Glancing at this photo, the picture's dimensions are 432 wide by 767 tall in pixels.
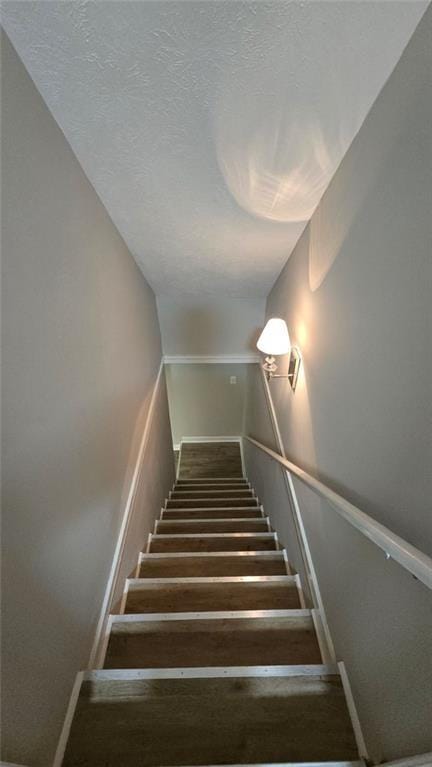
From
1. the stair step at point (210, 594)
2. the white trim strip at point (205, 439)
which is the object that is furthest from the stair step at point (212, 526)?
the white trim strip at point (205, 439)

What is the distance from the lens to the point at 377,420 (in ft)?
3.02

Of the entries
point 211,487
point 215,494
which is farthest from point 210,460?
point 215,494

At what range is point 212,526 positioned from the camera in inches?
107

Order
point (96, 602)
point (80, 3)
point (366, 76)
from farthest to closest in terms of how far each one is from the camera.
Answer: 1. point (96, 602)
2. point (366, 76)
3. point (80, 3)

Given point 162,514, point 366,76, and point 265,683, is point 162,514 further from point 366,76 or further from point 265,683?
point 366,76

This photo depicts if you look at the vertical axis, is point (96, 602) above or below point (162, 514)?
above

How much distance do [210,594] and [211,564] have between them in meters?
0.30

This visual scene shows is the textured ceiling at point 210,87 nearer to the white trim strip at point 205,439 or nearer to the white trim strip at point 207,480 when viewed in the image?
the white trim strip at point 207,480

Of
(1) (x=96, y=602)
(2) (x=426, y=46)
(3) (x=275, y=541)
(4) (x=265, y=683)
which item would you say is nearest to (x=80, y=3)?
(2) (x=426, y=46)

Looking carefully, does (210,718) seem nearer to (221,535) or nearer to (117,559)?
(117,559)

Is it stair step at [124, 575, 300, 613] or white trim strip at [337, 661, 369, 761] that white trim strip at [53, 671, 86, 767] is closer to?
stair step at [124, 575, 300, 613]

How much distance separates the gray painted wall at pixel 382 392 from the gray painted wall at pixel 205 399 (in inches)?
144

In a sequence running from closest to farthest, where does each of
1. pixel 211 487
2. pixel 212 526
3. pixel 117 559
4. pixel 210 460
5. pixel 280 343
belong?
pixel 117 559 → pixel 280 343 → pixel 212 526 → pixel 211 487 → pixel 210 460

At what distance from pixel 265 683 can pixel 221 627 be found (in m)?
0.32
